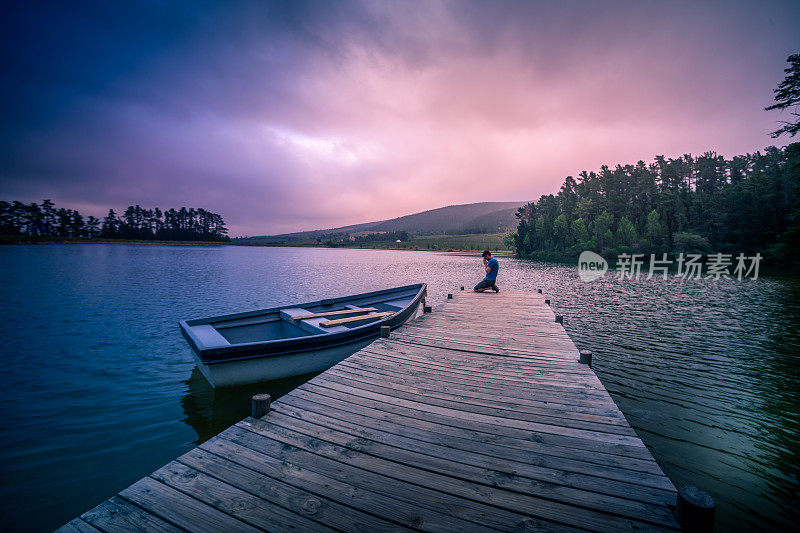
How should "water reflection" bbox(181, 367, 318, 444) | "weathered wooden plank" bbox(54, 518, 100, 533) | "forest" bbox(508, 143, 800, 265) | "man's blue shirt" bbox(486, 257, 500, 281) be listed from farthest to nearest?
1. "forest" bbox(508, 143, 800, 265)
2. "man's blue shirt" bbox(486, 257, 500, 281)
3. "water reflection" bbox(181, 367, 318, 444)
4. "weathered wooden plank" bbox(54, 518, 100, 533)

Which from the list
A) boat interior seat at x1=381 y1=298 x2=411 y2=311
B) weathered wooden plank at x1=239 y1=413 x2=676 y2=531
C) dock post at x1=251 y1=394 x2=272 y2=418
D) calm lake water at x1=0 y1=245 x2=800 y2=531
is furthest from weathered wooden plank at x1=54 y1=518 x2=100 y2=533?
boat interior seat at x1=381 y1=298 x2=411 y2=311

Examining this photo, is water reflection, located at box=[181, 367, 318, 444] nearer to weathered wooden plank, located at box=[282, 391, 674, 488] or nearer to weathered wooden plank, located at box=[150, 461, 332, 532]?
weathered wooden plank, located at box=[282, 391, 674, 488]

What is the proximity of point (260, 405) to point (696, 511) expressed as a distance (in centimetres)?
512

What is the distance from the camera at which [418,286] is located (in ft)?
60.4

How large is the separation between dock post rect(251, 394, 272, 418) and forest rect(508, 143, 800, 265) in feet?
199

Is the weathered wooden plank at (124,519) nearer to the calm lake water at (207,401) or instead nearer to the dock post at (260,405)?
the dock post at (260,405)

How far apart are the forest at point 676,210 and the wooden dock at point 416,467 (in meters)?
57.4

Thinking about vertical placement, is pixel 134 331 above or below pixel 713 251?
below

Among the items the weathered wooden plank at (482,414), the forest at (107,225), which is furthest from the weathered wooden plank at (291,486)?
the forest at (107,225)

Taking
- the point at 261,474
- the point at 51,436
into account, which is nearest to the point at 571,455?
the point at 261,474

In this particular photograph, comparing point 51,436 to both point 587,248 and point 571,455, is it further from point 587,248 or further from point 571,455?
point 587,248

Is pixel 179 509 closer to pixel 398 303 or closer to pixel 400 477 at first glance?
pixel 400 477

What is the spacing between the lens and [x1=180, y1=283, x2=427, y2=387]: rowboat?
7.67 metres

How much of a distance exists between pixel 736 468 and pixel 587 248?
95674mm
